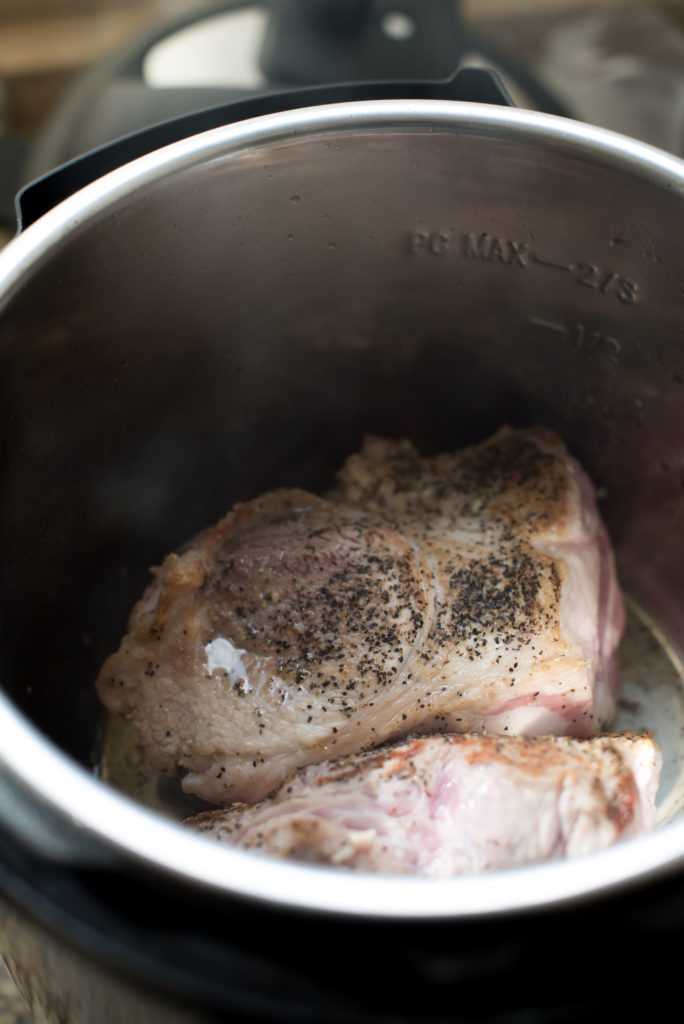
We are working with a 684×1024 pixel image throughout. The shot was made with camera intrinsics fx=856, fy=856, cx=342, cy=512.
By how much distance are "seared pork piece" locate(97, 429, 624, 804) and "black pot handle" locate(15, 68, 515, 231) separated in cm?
52

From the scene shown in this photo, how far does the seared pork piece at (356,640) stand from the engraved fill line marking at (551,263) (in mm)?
339

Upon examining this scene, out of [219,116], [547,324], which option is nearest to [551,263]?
[547,324]

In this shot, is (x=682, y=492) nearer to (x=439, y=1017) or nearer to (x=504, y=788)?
(x=504, y=788)

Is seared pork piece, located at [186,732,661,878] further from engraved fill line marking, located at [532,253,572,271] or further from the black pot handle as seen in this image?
the black pot handle

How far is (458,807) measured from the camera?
101 cm

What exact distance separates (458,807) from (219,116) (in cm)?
96

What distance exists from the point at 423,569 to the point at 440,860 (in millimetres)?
435

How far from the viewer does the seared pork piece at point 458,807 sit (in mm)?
963

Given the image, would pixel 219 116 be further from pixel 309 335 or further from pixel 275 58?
pixel 275 58

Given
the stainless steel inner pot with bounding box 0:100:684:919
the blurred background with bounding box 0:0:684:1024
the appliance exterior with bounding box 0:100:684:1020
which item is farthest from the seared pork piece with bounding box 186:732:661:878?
the blurred background with bounding box 0:0:684:1024

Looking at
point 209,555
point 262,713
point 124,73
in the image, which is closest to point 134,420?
point 209,555

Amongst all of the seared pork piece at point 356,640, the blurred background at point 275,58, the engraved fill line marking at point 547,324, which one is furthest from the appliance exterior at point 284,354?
the blurred background at point 275,58

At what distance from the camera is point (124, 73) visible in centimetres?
177

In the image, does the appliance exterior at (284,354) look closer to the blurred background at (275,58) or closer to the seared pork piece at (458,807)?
the seared pork piece at (458,807)
